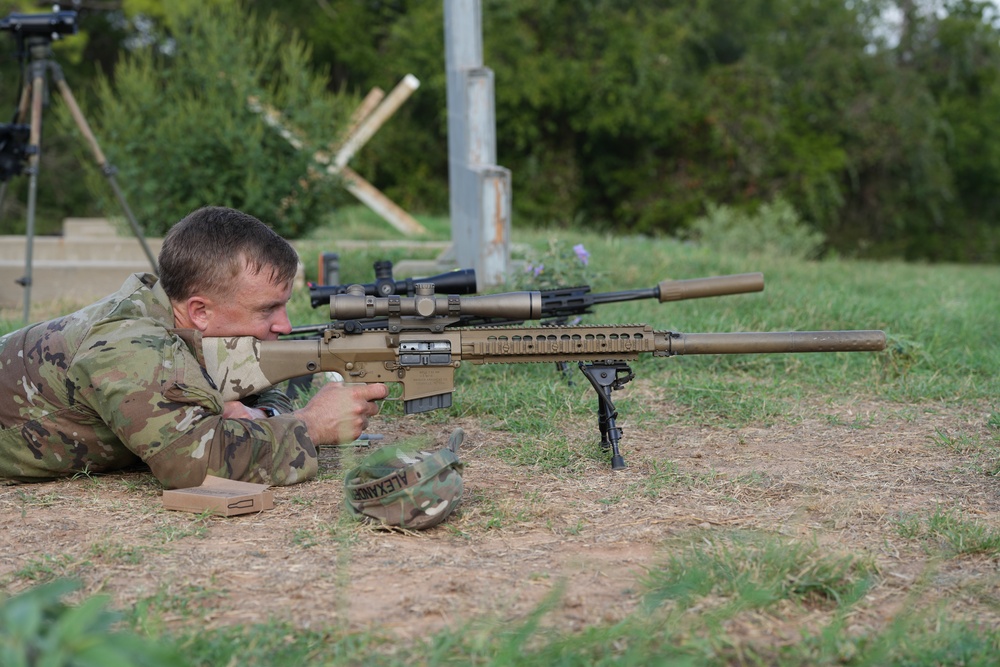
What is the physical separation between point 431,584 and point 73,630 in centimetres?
143

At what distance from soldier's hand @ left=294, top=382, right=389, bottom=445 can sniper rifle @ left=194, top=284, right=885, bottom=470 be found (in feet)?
0.20

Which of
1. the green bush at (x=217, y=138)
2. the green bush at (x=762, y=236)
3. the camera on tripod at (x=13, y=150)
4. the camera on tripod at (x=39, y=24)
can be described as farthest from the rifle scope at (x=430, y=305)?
the green bush at (x=762, y=236)

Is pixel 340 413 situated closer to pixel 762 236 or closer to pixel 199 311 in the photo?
pixel 199 311

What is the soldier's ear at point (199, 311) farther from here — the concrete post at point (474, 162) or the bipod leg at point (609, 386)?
the concrete post at point (474, 162)

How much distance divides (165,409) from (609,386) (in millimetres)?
1862

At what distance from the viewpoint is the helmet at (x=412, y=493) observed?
144 inches

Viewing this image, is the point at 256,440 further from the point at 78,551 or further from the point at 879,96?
the point at 879,96

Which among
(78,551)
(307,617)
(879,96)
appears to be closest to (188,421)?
(78,551)

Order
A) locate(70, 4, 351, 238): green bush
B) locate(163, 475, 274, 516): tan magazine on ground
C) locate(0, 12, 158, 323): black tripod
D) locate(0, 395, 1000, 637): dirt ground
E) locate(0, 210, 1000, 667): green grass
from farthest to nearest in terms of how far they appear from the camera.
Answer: locate(70, 4, 351, 238): green bush < locate(0, 12, 158, 323): black tripod < locate(163, 475, 274, 516): tan magazine on ground < locate(0, 395, 1000, 637): dirt ground < locate(0, 210, 1000, 667): green grass

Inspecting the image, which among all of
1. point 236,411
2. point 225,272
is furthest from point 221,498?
point 225,272

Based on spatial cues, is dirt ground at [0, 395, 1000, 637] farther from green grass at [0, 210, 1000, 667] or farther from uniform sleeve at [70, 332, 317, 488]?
uniform sleeve at [70, 332, 317, 488]

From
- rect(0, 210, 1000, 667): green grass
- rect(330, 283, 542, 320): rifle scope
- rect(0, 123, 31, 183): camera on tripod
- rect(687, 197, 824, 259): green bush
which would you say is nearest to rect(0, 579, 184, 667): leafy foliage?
rect(0, 210, 1000, 667): green grass

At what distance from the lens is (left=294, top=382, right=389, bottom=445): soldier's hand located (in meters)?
4.41

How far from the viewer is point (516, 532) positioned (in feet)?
12.3
